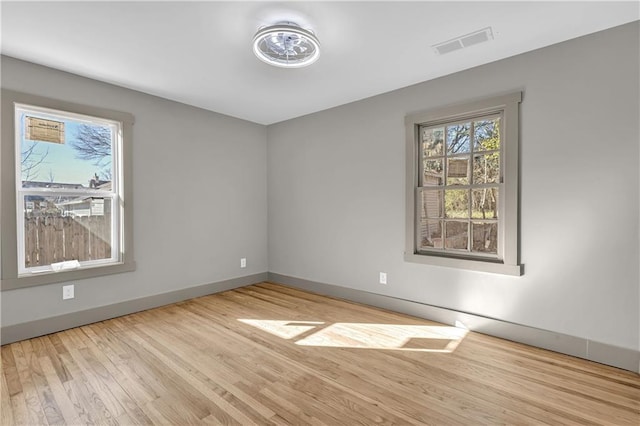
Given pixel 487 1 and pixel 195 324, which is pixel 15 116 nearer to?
pixel 195 324

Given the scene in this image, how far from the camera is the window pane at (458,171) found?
10.5 ft

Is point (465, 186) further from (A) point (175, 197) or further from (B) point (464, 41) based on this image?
(A) point (175, 197)

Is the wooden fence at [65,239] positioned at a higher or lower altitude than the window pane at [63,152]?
lower

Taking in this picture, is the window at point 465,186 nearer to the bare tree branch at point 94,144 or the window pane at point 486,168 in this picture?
the window pane at point 486,168

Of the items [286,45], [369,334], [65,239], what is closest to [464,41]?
[286,45]

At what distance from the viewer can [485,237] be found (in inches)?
121

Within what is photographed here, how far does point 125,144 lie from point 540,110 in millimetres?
4118

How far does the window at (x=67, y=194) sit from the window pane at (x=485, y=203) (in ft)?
Answer: 12.2

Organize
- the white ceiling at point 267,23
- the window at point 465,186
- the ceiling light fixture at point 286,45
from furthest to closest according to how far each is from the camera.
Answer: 1. the window at point 465,186
2. the ceiling light fixture at point 286,45
3. the white ceiling at point 267,23

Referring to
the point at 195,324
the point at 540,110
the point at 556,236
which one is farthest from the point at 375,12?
the point at 195,324

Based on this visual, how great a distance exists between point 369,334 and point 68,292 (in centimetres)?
297

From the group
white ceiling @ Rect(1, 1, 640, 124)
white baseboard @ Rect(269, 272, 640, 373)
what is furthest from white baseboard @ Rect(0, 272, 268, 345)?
white ceiling @ Rect(1, 1, 640, 124)

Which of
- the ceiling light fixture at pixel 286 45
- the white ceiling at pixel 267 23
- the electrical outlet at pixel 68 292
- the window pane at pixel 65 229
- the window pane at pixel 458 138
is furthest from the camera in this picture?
the window pane at pixel 458 138

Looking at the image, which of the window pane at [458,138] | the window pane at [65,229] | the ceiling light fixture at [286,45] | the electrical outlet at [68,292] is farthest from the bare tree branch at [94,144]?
the window pane at [458,138]
